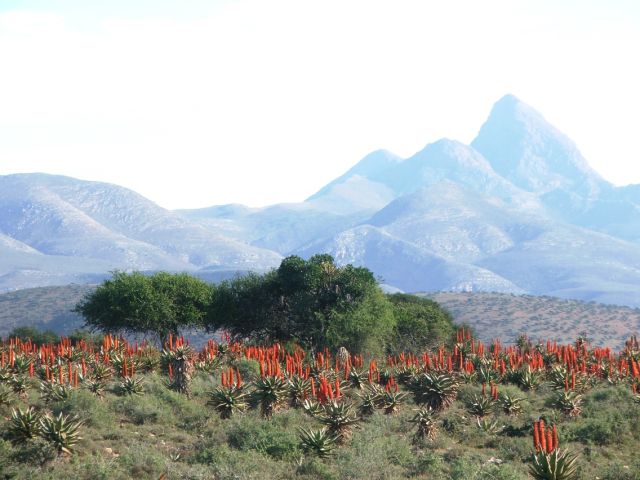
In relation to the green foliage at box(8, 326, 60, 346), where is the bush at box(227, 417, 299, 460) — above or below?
above

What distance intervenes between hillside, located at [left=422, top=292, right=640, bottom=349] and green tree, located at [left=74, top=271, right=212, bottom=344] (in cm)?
10080

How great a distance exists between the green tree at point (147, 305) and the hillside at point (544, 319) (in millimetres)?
100803

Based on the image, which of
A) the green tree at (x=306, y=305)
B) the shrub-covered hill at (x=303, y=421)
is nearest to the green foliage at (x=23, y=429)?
the shrub-covered hill at (x=303, y=421)

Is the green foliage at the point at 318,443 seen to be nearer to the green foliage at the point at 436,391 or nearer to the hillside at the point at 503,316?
the green foliage at the point at 436,391

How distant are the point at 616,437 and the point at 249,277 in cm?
4346

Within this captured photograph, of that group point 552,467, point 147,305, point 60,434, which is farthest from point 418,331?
point 552,467

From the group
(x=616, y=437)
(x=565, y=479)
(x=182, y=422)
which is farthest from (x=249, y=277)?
(x=565, y=479)

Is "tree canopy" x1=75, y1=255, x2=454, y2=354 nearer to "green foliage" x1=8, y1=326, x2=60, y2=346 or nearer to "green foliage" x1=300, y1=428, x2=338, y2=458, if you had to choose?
"green foliage" x1=8, y1=326, x2=60, y2=346

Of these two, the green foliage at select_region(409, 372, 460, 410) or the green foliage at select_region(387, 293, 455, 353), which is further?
the green foliage at select_region(387, 293, 455, 353)

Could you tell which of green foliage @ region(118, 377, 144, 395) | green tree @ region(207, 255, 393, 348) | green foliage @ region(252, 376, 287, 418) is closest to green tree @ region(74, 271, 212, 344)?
green tree @ region(207, 255, 393, 348)

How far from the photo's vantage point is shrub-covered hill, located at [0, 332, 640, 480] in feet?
71.2

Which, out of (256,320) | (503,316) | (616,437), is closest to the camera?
(616,437)

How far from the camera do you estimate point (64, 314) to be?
16738 cm

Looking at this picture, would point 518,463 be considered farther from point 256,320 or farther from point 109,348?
point 256,320
